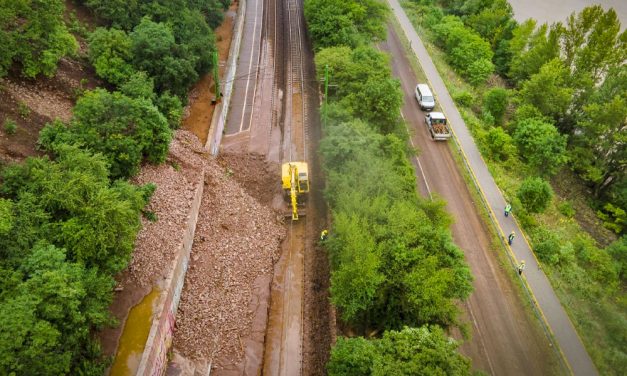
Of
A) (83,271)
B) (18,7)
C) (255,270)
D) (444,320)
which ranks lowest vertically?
(255,270)

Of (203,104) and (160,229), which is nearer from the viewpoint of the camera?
(160,229)

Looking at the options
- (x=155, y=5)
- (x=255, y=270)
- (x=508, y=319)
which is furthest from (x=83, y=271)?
(x=155, y=5)

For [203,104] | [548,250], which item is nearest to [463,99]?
[548,250]

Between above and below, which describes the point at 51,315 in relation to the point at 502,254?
above

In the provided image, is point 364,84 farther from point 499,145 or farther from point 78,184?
point 78,184

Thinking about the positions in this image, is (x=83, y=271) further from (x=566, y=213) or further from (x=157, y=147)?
(x=566, y=213)
